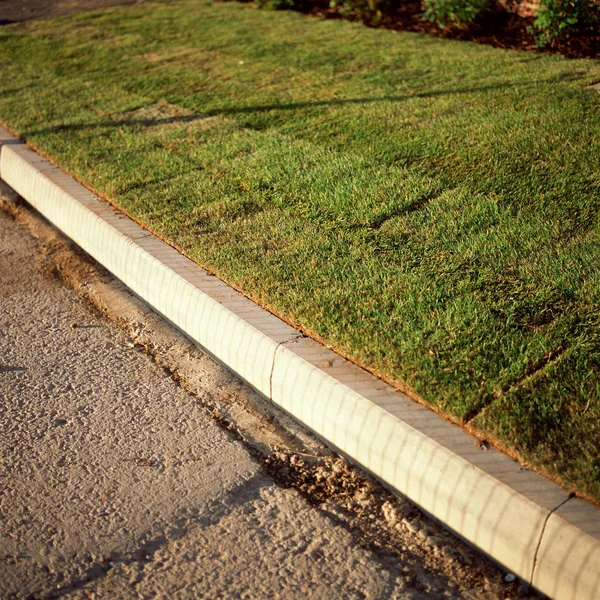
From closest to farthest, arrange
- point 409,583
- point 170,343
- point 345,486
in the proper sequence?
point 409,583 → point 345,486 → point 170,343

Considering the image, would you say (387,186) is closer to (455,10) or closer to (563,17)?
(563,17)

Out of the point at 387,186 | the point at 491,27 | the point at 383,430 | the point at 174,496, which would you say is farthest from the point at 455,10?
the point at 174,496

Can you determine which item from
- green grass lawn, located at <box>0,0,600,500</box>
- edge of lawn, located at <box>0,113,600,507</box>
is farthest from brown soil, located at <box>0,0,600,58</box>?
edge of lawn, located at <box>0,113,600,507</box>

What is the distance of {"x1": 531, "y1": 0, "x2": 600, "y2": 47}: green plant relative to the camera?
25.4ft

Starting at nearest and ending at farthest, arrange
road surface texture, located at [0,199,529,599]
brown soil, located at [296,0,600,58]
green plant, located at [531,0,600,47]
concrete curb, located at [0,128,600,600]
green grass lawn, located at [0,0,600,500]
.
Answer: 1. concrete curb, located at [0,128,600,600]
2. road surface texture, located at [0,199,529,599]
3. green grass lawn, located at [0,0,600,500]
4. green plant, located at [531,0,600,47]
5. brown soil, located at [296,0,600,58]

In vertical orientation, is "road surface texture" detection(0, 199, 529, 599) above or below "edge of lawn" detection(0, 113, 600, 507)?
below

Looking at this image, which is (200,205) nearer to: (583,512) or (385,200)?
(385,200)

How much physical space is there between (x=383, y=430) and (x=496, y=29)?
6990mm

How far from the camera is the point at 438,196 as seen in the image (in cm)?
503

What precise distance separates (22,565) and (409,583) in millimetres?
1390

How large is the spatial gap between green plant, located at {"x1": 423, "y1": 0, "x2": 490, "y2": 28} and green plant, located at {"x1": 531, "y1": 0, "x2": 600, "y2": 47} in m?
0.85

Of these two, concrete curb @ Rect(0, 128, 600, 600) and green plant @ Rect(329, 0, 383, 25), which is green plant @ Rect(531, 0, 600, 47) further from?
concrete curb @ Rect(0, 128, 600, 600)

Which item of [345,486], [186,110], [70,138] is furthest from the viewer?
[186,110]

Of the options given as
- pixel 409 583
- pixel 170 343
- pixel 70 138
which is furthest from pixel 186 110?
pixel 409 583
